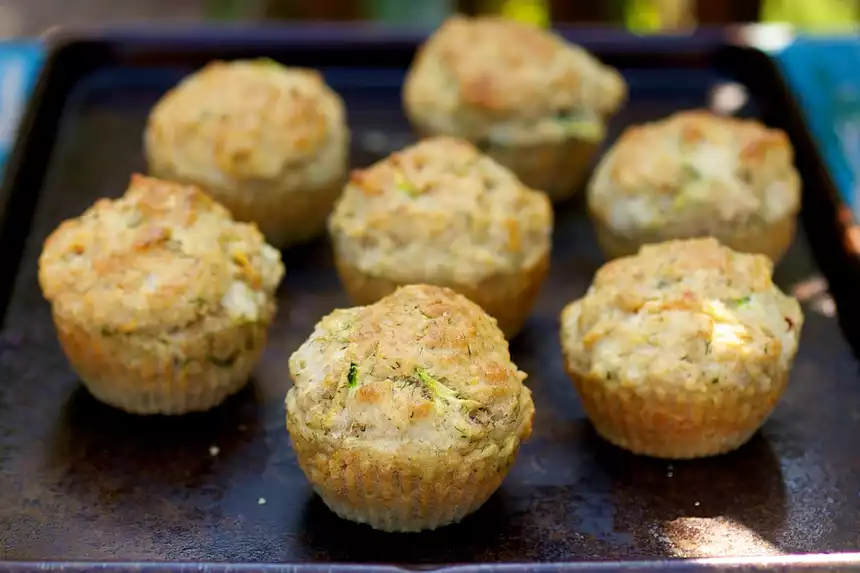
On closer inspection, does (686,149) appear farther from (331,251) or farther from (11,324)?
(11,324)

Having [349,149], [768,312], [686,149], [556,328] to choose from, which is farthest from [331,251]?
[768,312]

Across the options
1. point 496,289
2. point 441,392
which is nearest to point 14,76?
point 496,289

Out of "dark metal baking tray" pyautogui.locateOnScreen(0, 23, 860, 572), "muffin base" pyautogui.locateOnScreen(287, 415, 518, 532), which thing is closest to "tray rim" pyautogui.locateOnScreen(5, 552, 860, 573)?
"dark metal baking tray" pyautogui.locateOnScreen(0, 23, 860, 572)

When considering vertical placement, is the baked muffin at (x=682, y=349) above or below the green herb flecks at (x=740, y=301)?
below

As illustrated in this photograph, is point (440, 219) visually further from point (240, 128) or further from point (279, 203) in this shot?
point (240, 128)

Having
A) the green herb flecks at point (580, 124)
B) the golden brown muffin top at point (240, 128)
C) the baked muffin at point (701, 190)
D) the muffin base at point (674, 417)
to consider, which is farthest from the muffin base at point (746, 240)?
the golden brown muffin top at point (240, 128)

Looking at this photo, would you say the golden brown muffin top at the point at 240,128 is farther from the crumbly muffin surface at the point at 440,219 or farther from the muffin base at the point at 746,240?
the muffin base at the point at 746,240
